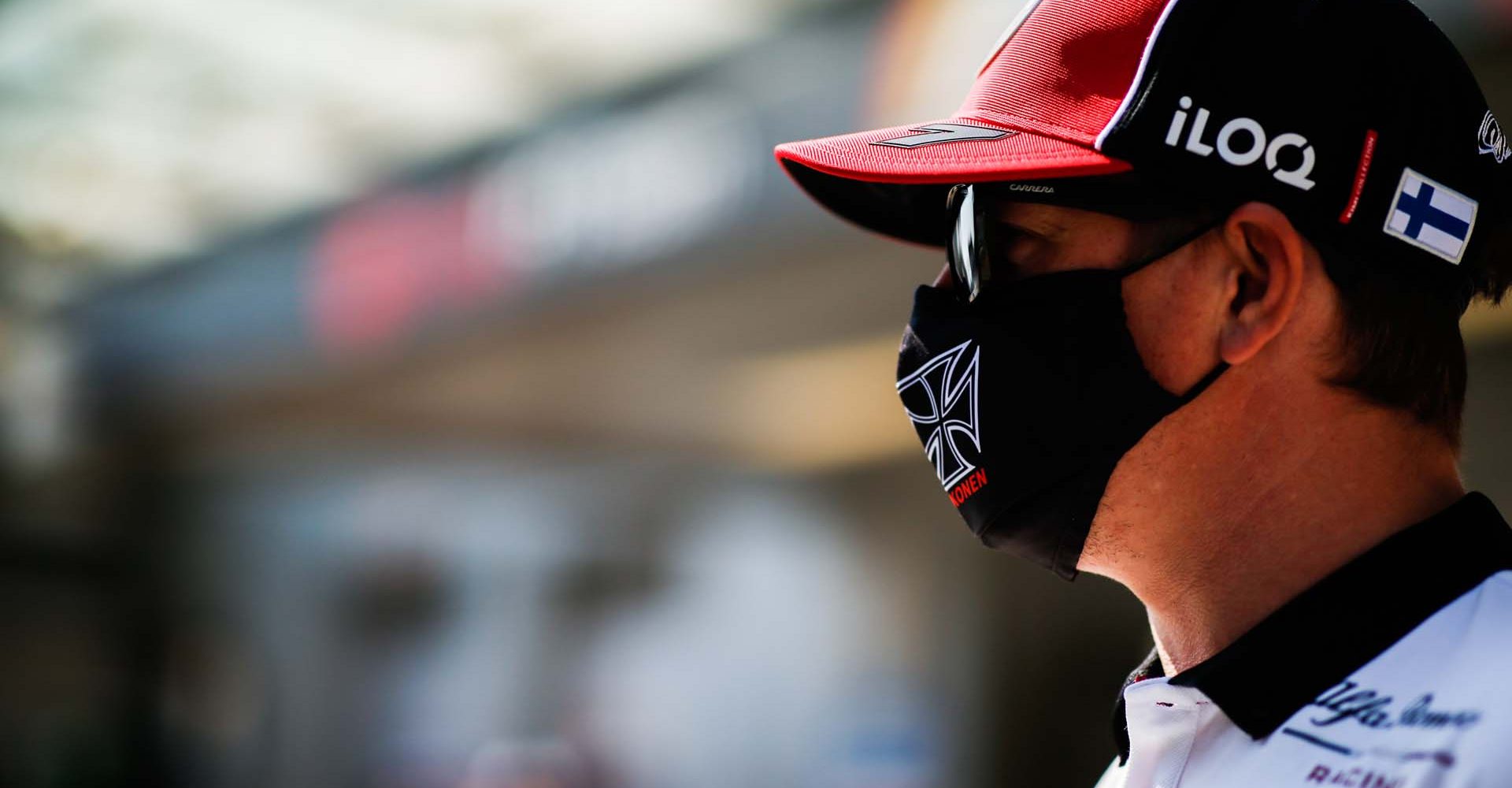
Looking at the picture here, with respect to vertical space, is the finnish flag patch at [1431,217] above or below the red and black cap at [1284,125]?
below

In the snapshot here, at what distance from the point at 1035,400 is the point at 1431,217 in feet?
1.43

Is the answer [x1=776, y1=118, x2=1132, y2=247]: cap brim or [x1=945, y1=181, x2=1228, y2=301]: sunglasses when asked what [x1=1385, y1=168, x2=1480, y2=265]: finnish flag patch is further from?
[x1=776, y1=118, x2=1132, y2=247]: cap brim

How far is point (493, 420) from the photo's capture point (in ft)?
32.7

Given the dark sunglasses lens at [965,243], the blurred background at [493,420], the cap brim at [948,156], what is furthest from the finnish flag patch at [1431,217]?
the blurred background at [493,420]

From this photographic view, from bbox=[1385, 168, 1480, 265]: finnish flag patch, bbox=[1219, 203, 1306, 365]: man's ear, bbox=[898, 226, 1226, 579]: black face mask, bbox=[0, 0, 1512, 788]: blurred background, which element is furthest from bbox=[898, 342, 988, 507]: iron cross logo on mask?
bbox=[0, 0, 1512, 788]: blurred background

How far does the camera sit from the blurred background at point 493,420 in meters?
6.66

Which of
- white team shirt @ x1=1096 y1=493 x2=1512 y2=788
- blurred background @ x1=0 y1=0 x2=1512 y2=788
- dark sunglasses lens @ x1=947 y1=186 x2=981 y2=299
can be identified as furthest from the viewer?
blurred background @ x1=0 y1=0 x2=1512 y2=788

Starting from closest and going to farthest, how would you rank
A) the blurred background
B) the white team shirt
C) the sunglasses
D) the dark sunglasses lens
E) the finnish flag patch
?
1. the white team shirt
2. the finnish flag patch
3. the sunglasses
4. the dark sunglasses lens
5. the blurred background

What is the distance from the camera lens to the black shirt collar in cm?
122

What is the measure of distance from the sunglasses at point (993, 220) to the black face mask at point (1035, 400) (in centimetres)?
2

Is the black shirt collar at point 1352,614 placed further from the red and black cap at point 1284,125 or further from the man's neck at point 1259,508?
the red and black cap at point 1284,125

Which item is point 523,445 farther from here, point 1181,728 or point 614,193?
point 1181,728

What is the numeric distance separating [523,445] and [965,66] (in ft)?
20.2

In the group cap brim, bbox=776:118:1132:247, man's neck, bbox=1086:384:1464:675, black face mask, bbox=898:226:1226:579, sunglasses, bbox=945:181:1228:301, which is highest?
cap brim, bbox=776:118:1132:247
